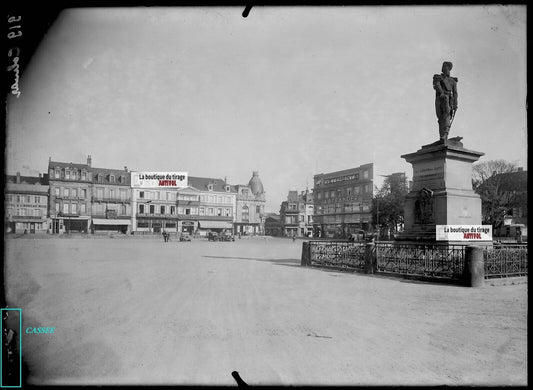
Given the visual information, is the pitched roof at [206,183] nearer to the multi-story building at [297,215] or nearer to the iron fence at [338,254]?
the multi-story building at [297,215]

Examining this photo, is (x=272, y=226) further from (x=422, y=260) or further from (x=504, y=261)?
(x=504, y=261)

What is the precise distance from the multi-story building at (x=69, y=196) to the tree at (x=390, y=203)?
1537 inches

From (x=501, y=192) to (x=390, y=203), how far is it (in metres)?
12.0

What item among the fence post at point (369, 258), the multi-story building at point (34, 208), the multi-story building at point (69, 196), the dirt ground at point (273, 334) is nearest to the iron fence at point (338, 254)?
the fence post at point (369, 258)

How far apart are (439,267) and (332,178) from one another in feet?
82.1

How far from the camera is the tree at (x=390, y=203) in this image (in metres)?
44.3

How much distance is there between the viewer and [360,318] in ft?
19.1

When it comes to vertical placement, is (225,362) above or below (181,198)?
below

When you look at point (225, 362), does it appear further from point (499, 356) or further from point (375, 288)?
point (375, 288)

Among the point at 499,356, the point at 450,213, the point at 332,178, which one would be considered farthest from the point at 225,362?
the point at 332,178

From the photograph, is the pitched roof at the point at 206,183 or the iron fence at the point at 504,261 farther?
the pitched roof at the point at 206,183

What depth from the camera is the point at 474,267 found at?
348 inches

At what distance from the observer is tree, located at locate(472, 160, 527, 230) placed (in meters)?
37.7

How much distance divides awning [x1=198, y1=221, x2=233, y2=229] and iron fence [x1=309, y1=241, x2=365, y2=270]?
47.7 meters
